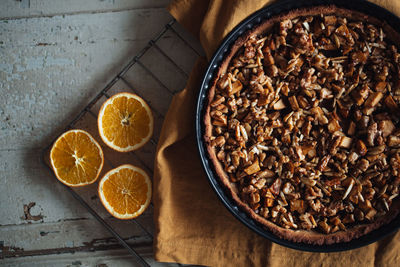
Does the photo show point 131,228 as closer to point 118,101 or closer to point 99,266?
point 99,266

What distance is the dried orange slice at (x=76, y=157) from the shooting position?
1550 mm

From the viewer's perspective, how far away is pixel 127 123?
153 centimetres

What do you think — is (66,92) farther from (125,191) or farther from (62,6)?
(125,191)

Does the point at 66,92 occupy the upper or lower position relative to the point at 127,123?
upper

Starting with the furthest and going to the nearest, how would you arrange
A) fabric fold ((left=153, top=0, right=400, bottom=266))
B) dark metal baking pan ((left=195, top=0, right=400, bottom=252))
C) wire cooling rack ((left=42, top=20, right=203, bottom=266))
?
wire cooling rack ((left=42, top=20, right=203, bottom=266)) < fabric fold ((left=153, top=0, right=400, bottom=266)) < dark metal baking pan ((left=195, top=0, right=400, bottom=252))

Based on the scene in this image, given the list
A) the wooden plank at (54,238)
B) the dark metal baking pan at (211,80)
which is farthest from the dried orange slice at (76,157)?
the dark metal baking pan at (211,80)

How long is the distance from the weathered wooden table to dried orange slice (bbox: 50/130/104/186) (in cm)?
12

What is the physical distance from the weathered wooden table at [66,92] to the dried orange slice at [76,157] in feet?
0.41

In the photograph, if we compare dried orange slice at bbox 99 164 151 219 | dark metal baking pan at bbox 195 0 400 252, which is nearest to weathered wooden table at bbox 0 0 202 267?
dried orange slice at bbox 99 164 151 219

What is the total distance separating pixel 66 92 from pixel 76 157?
35 cm

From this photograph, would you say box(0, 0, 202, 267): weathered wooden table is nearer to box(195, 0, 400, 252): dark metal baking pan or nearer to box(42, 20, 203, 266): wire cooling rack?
box(42, 20, 203, 266): wire cooling rack

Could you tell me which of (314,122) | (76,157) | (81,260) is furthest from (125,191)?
(314,122)

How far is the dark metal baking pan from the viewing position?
1.31 metres

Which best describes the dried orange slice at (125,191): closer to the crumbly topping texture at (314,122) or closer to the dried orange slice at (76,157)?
the dried orange slice at (76,157)
